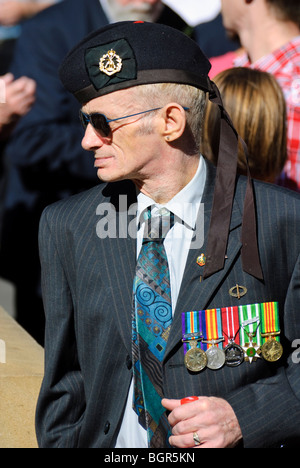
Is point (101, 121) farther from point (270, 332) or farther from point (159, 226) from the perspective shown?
point (270, 332)

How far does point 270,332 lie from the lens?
2.41 m

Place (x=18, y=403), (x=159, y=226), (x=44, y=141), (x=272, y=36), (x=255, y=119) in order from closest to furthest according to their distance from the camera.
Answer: (x=159, y=226)
(x=18, y=403)
(x=255, y=119)
(x=272, y=36)
(x=44, y=141)

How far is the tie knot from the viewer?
2.46m

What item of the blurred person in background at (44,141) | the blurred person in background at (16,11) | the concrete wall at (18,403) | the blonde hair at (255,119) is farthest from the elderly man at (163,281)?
the blurred person in background at (16,11)

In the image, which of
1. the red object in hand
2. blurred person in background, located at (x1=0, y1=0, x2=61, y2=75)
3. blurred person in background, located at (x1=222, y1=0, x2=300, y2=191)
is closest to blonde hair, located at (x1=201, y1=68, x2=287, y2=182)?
blurred person in background, located at (x1=222, y1=0, x2=300, y2=191)

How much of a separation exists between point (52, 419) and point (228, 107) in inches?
59.3

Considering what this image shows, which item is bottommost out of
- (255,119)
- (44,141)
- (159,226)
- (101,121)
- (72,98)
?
(44,141)

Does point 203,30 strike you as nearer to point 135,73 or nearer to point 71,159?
point 71,159

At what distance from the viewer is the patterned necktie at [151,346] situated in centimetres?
238

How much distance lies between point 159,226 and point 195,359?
43 cm

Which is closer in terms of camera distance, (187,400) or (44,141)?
(187,400)

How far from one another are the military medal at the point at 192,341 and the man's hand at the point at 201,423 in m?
0.11

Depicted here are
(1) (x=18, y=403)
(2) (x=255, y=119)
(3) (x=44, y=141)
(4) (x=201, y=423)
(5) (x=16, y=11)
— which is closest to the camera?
(4) (x=201, y=423)

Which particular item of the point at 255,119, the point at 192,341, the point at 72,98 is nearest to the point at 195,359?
the point at 192,341
